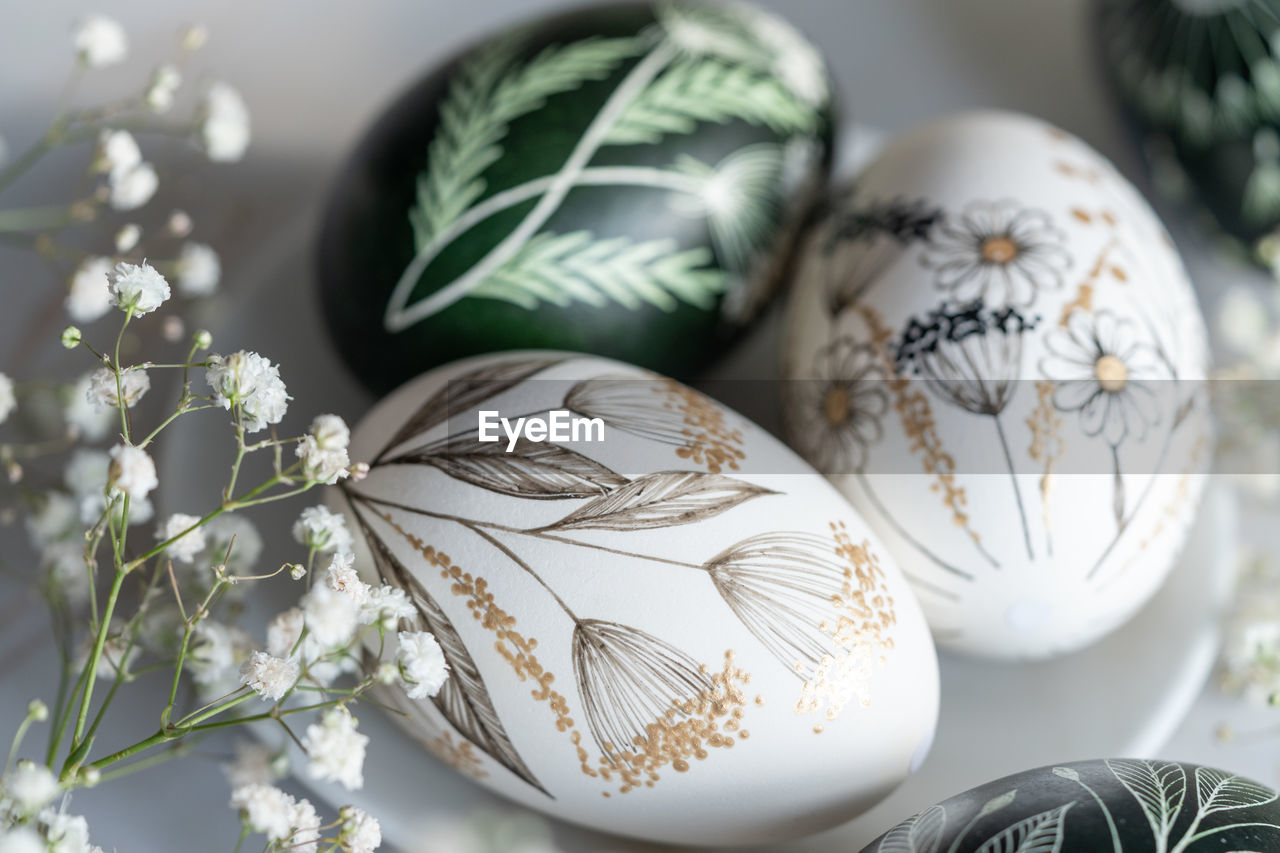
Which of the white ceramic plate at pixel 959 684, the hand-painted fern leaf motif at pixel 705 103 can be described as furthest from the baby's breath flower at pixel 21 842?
the hand-painted fern leaf motif at pixel 705 103

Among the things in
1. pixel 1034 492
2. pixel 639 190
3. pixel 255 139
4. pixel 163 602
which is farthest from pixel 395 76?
pixel 1034 492

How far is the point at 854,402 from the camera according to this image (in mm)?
634

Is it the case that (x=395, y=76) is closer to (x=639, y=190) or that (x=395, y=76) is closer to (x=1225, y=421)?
(x=639, y=190)

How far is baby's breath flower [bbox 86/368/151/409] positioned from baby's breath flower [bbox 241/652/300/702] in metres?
0.12

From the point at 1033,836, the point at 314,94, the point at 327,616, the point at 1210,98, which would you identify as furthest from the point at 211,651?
the point at 1210,98

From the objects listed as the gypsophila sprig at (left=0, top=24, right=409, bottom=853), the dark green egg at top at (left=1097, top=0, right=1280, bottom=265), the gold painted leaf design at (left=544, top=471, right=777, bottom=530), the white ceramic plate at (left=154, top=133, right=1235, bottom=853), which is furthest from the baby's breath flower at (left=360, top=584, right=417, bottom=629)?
the dark green egg at top at (left=1097, top=0, right=1280, bottom=265)

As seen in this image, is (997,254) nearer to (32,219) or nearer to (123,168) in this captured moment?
(123,168)

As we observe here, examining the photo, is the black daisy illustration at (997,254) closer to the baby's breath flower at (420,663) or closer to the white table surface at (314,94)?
the white table surface at (314,94)

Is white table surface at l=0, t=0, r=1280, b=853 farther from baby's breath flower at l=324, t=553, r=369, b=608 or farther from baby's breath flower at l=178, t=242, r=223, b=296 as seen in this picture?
baby's breath flower at l=324, t=553, r=369, b=608

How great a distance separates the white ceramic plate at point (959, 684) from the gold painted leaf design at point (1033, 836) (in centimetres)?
16

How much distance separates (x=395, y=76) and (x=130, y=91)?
222 mm

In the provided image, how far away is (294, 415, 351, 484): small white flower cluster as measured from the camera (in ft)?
1.33

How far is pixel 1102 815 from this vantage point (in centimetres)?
47

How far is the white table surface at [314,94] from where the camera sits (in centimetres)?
67
